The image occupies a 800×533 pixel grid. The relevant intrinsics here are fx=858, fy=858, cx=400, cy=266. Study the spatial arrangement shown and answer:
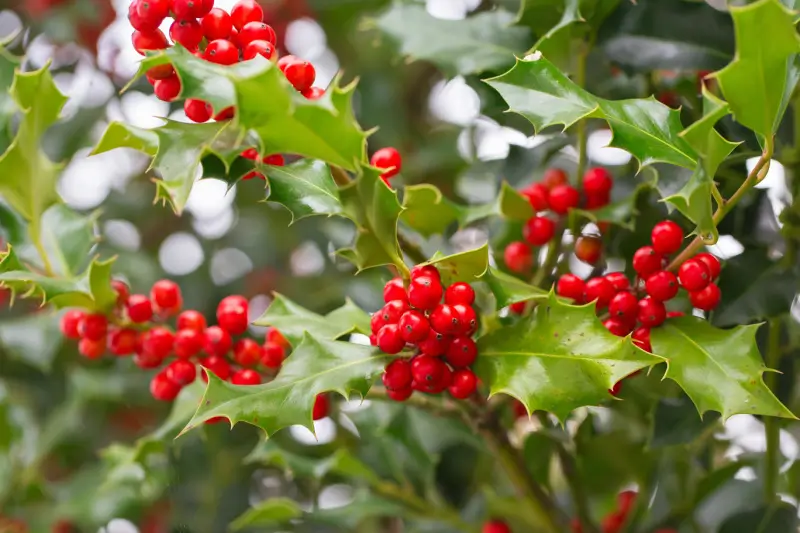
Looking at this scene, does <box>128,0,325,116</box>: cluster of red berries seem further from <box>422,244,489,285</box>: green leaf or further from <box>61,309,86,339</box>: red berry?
<box>61,309,86,339</box>: red berry

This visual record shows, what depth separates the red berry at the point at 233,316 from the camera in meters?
0.76

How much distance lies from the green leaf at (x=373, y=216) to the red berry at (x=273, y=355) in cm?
17

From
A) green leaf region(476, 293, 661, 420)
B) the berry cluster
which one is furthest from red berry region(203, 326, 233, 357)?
green leaf region(476, 293, 661, 420)

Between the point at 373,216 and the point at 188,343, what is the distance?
0.25 metres

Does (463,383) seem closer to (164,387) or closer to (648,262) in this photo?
(648,262)

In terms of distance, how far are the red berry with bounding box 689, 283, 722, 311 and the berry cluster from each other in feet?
1.14

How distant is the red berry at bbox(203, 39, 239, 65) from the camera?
1.91 ft

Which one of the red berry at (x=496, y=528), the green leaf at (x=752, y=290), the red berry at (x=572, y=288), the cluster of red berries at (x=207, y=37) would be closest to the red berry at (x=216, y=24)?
the cluster of red berries at (x=207, y=37)

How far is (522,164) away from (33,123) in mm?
453

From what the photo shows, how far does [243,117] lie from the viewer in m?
0.52

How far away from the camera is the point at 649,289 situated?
0.64 metres

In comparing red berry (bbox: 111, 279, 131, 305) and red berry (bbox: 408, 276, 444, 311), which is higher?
red berry (bbox: 408, 276, 444, 311)

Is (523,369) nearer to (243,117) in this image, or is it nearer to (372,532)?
(243,117)

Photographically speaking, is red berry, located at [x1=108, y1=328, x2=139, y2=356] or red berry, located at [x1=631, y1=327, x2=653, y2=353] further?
red berry, located at [x1=108, y1=328, x2=139, y2=356]
